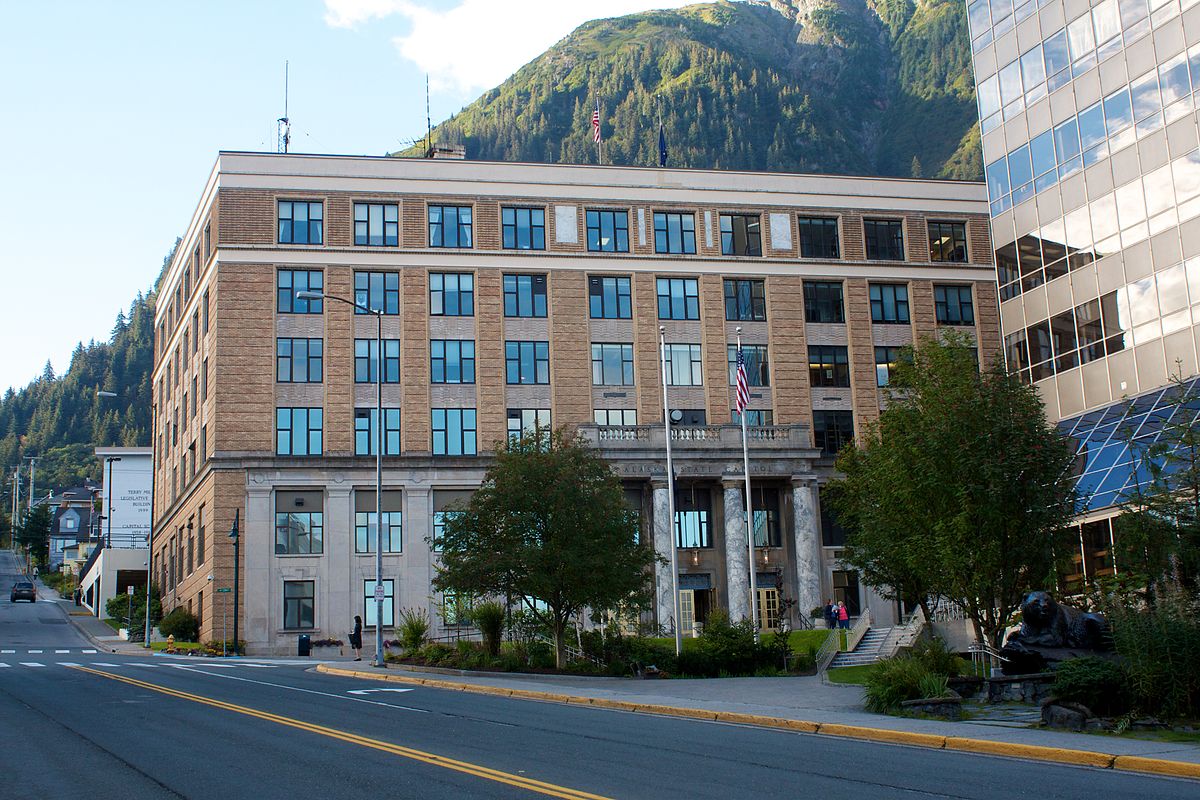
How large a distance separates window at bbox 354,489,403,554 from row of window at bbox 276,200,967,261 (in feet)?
44.6

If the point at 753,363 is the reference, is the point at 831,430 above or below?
below

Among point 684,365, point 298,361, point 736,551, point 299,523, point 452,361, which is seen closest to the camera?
point 299,523

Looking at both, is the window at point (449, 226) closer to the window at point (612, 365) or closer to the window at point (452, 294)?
the window at point (452, 294)

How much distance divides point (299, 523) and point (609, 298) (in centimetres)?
2056

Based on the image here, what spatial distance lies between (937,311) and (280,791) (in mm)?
64947

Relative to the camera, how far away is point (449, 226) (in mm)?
69312

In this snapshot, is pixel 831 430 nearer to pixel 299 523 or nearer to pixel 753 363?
pixel 753 363

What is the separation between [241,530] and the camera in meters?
64.1

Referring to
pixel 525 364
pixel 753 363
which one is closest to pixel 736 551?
pixel 753 363

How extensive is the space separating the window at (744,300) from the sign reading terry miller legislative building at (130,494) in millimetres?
66783

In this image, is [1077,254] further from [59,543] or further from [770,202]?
[59,543]

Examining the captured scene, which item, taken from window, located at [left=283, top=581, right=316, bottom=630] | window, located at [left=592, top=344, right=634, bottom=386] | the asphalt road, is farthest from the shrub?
window, located at [left=592, top=344, right=634, bottom=386]

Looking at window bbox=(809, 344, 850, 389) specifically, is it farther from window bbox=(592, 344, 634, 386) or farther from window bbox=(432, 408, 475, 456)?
window bbox=(432, 408, 475, 456)

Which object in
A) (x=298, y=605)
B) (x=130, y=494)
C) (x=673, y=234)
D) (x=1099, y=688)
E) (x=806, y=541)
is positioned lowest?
(x=1099, y=688)
